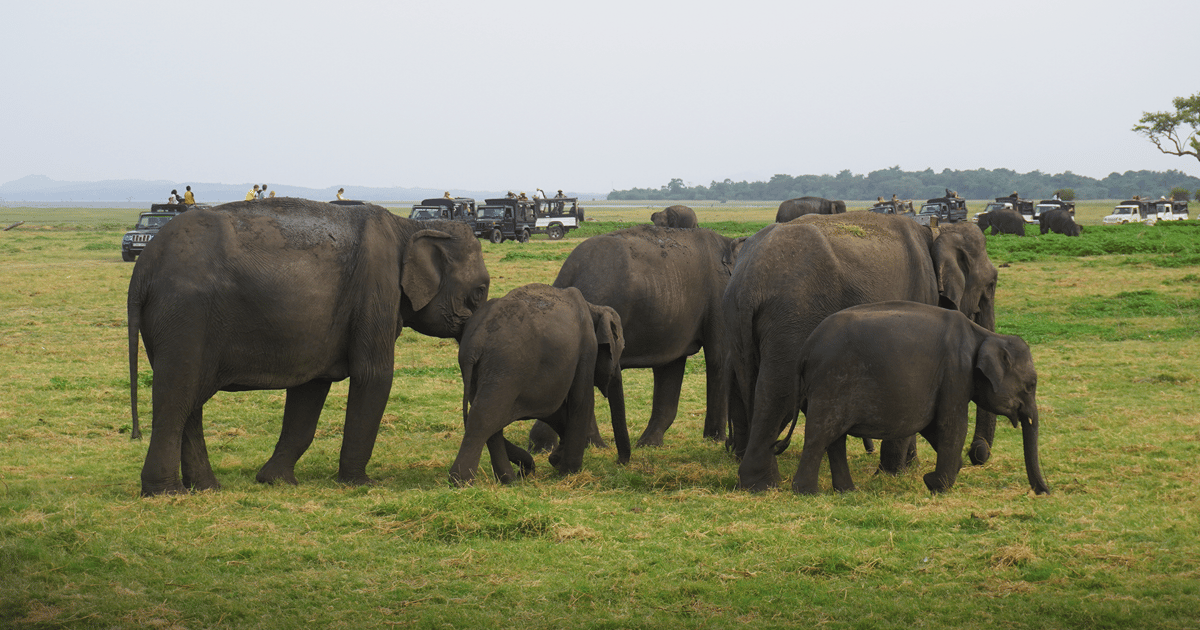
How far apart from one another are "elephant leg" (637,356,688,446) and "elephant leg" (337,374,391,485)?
3.23 m

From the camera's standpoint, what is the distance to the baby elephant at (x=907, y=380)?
8086mm

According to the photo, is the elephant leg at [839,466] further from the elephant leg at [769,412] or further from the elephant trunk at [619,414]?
the elephant trunk at [619,414]

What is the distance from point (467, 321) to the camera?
9.38 m

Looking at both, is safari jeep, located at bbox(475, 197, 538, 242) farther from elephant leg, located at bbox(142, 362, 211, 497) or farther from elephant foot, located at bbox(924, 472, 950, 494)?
elephant foot, located at bbox(924, 472, 950, 494)

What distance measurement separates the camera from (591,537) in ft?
23.4

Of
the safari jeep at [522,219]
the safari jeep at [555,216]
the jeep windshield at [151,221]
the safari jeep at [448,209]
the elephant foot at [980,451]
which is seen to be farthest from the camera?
the safari jeep at [555,216]

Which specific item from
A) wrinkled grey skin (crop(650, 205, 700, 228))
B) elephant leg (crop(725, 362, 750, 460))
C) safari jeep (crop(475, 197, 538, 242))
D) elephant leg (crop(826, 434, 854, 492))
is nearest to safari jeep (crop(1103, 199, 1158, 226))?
safari jeep (crop(475, 197, 538, 242))

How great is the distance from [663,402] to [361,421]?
3610mm

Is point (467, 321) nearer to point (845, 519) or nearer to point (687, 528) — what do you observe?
point (687, 528)

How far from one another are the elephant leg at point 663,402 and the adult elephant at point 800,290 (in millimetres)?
1386

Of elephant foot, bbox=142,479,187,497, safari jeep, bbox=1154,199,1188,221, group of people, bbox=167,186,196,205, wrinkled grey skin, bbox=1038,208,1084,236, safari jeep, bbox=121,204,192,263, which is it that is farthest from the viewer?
safari jeep, bbox=1154,199,1188,221

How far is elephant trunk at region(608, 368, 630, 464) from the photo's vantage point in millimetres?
9727

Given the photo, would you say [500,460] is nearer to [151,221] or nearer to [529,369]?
[529,369]

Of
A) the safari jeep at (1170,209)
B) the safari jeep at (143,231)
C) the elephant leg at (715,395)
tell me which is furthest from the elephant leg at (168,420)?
the safari jeep at (1170,209)
